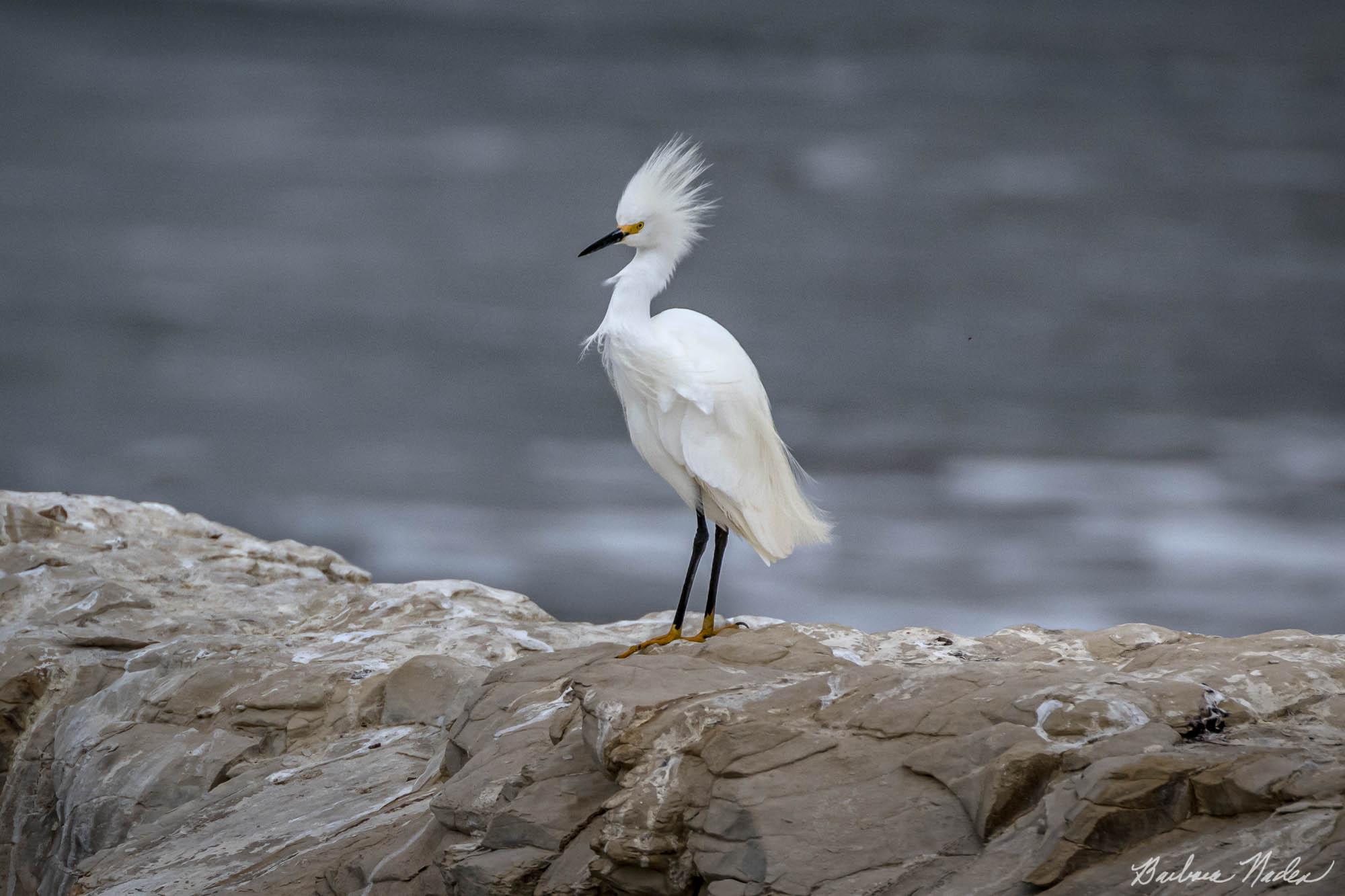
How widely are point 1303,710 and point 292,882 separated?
13.2 ft

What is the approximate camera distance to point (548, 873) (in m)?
4.09

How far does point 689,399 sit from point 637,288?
686 millimetres

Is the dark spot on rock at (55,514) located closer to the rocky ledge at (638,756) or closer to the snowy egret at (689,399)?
the rocky ledge at (638,756)

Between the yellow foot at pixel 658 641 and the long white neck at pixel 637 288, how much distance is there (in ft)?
4.84

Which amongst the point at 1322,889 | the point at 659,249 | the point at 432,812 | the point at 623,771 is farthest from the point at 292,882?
the point at 1322,889

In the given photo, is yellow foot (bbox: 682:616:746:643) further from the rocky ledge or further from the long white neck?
the long white neck

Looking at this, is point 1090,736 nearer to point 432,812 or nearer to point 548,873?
point 548,873

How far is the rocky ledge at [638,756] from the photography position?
3225 millimetres

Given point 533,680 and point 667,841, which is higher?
point 533,680

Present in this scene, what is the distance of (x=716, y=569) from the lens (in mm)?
5641

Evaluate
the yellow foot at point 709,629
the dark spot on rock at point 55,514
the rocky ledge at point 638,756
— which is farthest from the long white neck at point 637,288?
the dark spot on rock at point 55,514
